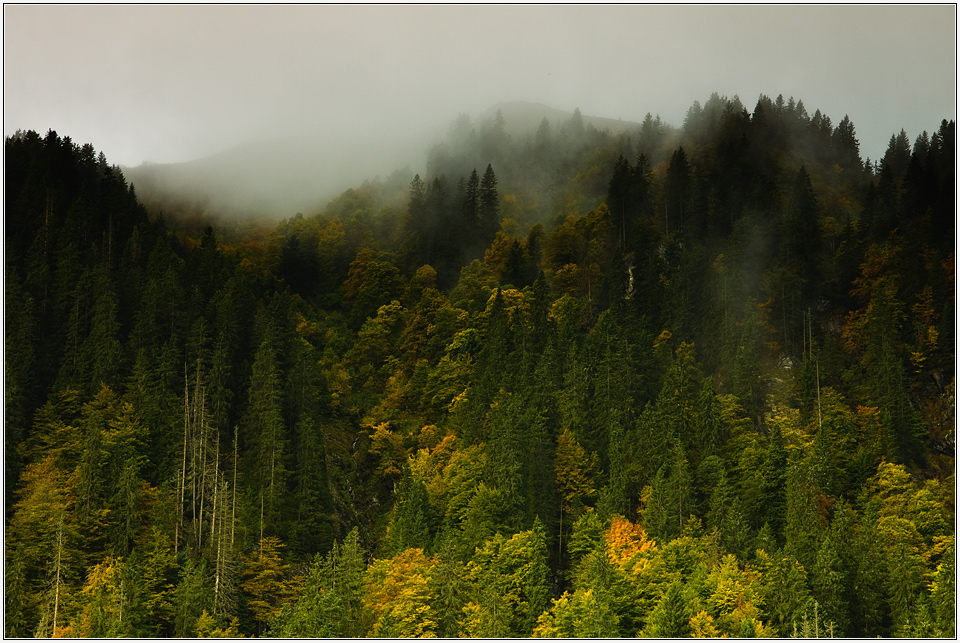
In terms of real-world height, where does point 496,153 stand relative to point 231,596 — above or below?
above

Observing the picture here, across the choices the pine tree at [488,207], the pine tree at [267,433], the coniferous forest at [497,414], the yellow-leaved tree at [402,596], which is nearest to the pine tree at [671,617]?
the coniferous forest at [497,414]

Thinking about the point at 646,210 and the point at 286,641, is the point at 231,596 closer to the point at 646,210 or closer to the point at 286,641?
the point at 286,641

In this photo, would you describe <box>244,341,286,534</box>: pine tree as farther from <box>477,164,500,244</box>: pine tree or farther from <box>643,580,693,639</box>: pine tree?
<box>477,164,500,244</box>: pine tree

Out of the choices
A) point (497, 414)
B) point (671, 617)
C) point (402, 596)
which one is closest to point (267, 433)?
point (497, 414)

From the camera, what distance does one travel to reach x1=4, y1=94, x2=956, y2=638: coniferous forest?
230 feet

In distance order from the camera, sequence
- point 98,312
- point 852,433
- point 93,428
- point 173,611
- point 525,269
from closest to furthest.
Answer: point 173,611 < point 93,428 < point 852,433 < point 98,312 < point 525,269

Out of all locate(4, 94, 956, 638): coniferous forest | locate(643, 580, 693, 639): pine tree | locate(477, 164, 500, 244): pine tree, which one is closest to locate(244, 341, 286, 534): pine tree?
locate(4, 94, 956, 638): coniferous forest

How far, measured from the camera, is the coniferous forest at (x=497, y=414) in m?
70.2

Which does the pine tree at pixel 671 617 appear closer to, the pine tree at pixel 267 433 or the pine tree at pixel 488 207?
the pine tree at pixel 267 433

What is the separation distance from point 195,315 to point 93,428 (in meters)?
20.1

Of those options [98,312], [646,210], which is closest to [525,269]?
[646,210]

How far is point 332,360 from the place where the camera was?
372 feet

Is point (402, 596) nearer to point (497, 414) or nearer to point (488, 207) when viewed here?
point (497, 414)

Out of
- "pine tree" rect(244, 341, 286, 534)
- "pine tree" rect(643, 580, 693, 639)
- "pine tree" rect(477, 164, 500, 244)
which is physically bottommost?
"pine tree" rect(643, 580, 693, 639)
